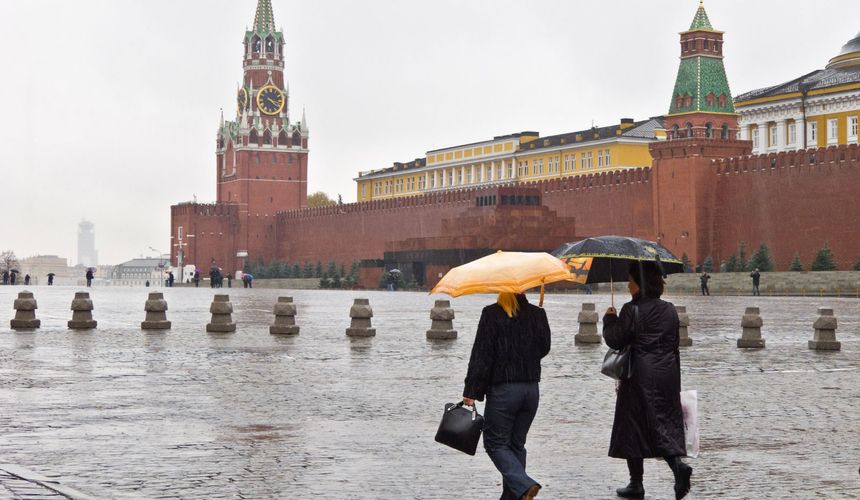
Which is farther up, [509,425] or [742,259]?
[742,259]

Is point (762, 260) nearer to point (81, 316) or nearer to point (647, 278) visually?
point (81, 316)

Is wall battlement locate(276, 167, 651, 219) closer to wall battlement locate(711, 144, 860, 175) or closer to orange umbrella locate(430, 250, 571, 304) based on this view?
wall battlement locate(711, 144, 860, 175)

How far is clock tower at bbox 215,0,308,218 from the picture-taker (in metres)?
105

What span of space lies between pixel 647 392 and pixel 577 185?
60305mm

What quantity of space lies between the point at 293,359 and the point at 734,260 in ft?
132

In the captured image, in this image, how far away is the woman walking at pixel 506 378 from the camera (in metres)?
7.00

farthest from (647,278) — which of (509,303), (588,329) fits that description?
(588,329)

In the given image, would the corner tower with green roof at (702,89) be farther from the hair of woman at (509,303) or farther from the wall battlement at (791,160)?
the hair of woman at (509,303)

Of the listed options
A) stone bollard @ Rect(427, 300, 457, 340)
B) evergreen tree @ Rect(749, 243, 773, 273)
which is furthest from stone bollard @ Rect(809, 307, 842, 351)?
evergreen tree @ Rect(749, 243, 773, 273)

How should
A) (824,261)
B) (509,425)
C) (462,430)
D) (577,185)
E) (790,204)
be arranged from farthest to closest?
(577,185), (790,204), (824,261), (509,425), (462,430)

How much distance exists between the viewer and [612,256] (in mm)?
8016

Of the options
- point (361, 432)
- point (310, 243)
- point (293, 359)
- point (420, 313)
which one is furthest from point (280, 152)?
point (361, 432)

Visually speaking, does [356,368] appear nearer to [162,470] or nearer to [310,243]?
[162,470]

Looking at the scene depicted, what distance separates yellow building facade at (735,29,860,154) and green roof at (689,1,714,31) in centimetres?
1347
